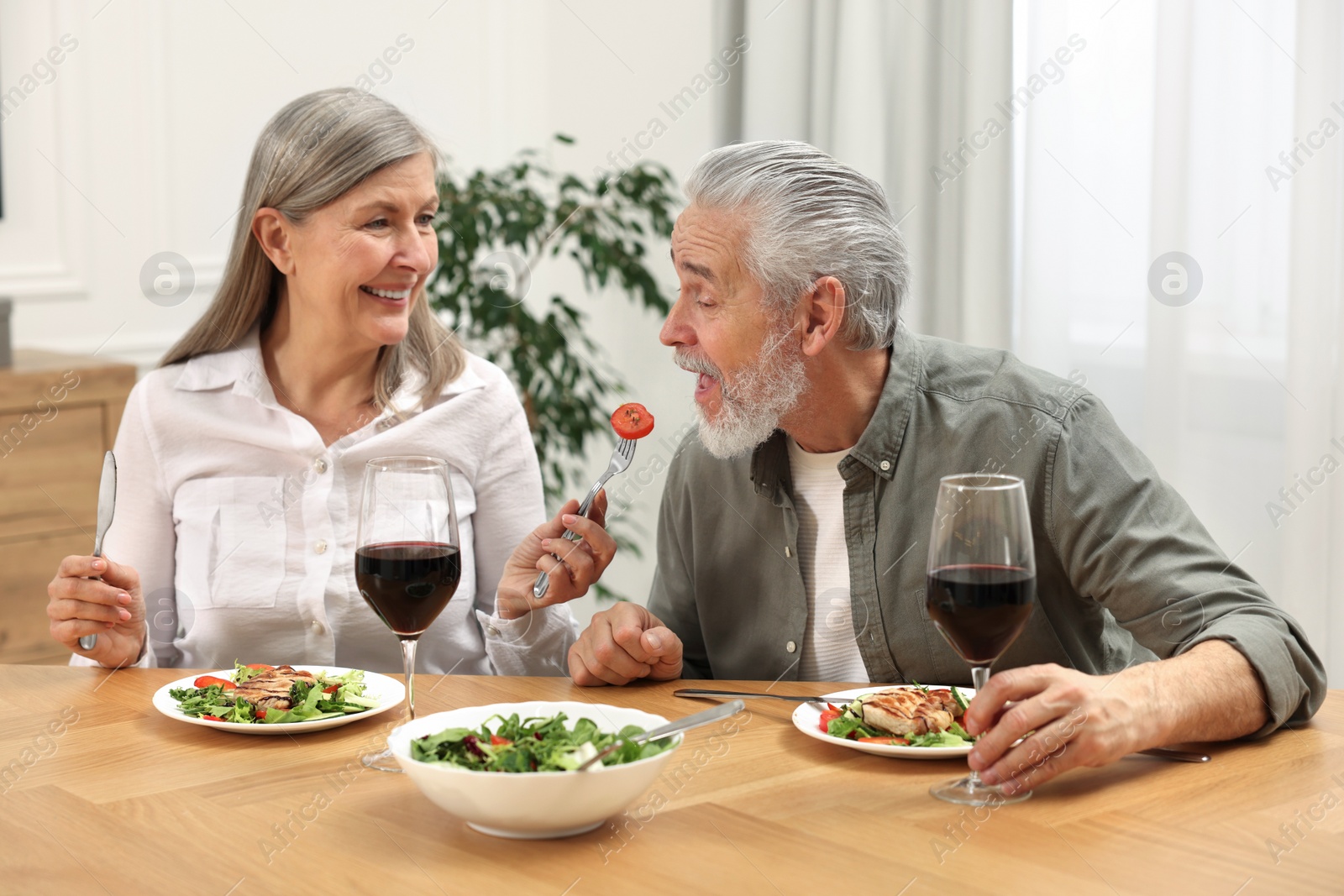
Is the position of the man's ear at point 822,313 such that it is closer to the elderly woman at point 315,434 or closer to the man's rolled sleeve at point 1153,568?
the man's rolled sleeve at point 1153,568

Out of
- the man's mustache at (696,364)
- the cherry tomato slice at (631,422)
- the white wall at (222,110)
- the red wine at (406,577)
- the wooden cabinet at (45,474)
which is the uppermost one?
the white wall at (222,110)

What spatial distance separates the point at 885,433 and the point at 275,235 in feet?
3.63

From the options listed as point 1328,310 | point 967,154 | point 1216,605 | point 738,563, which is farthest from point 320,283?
point 1328,310

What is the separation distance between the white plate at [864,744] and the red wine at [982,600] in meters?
0.17

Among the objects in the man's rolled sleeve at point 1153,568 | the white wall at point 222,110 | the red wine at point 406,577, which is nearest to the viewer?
the red wine at point 406,577

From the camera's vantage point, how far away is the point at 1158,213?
9.25 ft

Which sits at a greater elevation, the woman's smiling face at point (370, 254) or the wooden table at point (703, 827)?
the woman's smiling face at point (370, 254)

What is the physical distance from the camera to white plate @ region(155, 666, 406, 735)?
4.66 ft

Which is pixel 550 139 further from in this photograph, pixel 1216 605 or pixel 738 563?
pixel 1216 605

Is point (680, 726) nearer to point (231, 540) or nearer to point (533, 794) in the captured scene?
point (533, 794)

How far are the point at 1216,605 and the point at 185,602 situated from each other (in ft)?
5.10

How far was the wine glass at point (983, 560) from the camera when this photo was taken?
3.76 feet

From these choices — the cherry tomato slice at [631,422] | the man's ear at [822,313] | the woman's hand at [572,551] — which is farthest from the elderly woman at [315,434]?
the man's ear at [822,313]

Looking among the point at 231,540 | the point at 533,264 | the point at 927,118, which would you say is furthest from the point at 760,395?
the point at 533,264
